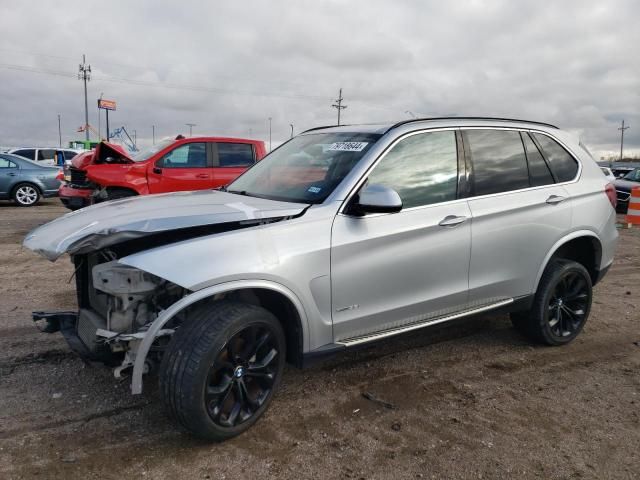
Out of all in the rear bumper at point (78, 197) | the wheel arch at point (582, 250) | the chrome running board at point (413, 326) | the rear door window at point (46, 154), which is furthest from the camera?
the rear door window at point (46, 154)

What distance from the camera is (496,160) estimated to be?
12.9ft

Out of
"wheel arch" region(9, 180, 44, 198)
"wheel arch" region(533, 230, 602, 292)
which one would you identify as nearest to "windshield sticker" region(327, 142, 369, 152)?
"wheel arch" region(533, 230, 602, 292)

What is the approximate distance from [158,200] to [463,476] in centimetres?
245

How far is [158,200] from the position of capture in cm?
345

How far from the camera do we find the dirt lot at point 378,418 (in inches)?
107

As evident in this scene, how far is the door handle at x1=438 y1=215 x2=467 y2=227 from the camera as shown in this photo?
11.3ft

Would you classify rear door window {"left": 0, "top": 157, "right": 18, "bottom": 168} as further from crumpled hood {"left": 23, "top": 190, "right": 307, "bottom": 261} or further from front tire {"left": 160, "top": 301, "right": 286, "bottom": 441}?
front tire {"left": 160, "top": 301, "right": 286, "bottom": 441}

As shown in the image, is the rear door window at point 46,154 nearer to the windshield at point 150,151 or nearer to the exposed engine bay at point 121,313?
the windshield at point 150,151

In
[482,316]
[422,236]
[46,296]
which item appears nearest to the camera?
[422,236]

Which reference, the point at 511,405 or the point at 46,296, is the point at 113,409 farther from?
the point at 46,296

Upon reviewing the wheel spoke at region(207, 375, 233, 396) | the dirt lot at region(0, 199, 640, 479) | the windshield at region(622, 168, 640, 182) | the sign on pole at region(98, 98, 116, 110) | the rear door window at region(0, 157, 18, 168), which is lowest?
the dirt lot at region(0, 199, 640, 479)

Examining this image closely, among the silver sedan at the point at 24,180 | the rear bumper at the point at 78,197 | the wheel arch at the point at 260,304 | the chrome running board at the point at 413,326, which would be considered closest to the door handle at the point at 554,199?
the chrome running board at the point at 413,326

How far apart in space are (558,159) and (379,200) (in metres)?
2.19

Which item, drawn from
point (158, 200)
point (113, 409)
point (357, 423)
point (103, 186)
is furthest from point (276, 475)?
point (103, 186)
